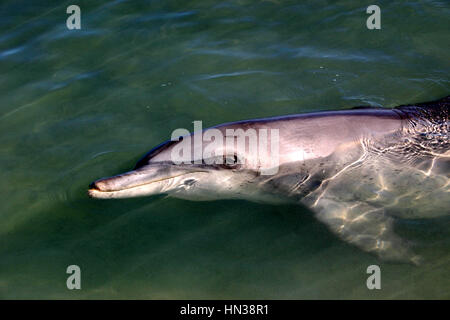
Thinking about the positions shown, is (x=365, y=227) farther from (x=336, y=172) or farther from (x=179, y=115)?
(x=179, y=115)

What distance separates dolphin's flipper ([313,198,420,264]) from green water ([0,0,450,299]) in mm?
128

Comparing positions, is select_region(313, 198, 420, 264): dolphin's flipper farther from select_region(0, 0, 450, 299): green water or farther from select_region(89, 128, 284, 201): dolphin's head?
select_region(89, 128, 284, 201): dolphin's head

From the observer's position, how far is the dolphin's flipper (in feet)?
18.2

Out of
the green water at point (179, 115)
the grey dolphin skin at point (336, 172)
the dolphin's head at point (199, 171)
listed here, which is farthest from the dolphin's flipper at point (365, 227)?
the dolphin's head at point (199, 171)

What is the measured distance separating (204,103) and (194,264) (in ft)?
11.1

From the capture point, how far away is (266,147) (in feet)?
19.8

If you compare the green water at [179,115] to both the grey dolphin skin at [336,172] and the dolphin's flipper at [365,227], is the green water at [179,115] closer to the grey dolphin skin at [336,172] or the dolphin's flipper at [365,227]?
the dolphin's flipper at [365,227]

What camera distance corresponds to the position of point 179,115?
25.8 ft

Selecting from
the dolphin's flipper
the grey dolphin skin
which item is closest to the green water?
the dolphin's flipper

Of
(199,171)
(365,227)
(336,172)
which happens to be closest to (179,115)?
(199,171)

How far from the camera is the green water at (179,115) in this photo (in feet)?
17.5

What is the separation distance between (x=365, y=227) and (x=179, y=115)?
3.49 metres
